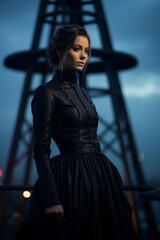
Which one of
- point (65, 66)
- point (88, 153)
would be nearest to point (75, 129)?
point (88, 153)

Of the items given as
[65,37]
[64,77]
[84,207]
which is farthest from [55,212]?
[65,37]

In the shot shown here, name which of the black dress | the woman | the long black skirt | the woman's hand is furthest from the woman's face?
the woman's hand

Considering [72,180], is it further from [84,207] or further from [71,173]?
[84,207]

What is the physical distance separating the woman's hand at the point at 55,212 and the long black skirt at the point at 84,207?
7 cm

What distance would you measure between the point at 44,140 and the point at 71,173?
0.26m

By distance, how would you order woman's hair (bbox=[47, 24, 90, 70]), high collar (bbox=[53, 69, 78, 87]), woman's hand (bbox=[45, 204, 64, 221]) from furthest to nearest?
high collar (bbox=[53, 69, 78, 87])
woman's hair (bbox=[47, 24, 90, 70])
woman's hand (bbox=[45, 204, 64, 221])

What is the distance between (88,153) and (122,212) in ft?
1.36

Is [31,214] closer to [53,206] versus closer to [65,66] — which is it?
[53,206]

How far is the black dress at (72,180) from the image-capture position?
2.28m

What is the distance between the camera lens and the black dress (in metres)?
2.28

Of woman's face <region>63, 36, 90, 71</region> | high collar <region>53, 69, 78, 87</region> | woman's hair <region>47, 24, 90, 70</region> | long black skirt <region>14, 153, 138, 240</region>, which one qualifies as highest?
woman's hair <region>47, 24, 90, 70</region>

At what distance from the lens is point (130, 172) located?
38.3 feet

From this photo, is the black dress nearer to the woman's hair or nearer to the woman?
the woman

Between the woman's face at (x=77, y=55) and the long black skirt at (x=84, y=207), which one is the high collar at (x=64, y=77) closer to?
the woman's face at (x=77, y=55)
